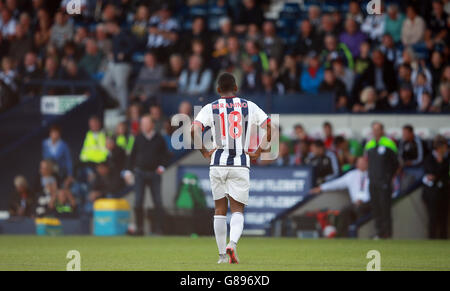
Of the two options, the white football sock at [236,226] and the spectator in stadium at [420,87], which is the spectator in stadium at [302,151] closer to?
the spectator in stadium at [420,87]

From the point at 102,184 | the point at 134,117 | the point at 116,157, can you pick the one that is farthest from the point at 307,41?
the point at 102,184

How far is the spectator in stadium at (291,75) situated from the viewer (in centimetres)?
2364

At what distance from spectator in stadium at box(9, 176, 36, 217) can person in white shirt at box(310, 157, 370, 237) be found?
21.4 ft

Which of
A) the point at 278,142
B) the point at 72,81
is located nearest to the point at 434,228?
the point at 278,142

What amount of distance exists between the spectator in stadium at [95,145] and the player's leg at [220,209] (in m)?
11.2

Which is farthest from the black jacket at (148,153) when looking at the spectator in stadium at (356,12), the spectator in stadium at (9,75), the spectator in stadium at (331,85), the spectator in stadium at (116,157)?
the spectator in stadium at (356,12)

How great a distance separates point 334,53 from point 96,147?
5938mm

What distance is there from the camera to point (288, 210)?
69.5 ft

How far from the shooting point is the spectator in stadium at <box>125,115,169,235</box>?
69.6ft

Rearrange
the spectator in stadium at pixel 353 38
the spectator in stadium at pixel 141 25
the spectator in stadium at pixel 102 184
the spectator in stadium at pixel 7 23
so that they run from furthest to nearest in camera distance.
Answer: the spectator in stadium at pixel 7 23, the spectator in stadium at pixel 141 25, the spectator in stadium at pixel 353 38, the spectator in stadium at pixel 102 184

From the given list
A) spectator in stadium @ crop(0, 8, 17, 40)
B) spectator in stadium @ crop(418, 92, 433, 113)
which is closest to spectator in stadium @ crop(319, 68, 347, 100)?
spectator in stadium @ crop(418, 92, 433, 113)

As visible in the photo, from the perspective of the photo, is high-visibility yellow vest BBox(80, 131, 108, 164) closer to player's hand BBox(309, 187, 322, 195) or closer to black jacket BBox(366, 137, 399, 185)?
player's hand BBox(309, 187, 322, 195)

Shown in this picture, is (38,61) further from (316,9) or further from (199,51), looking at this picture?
(316,9)

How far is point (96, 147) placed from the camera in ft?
76.8
